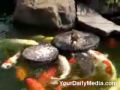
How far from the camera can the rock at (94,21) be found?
274 inches

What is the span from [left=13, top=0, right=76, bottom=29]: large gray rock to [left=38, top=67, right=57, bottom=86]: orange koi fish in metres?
1.19

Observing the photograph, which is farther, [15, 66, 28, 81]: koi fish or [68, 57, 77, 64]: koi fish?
[68, 57, 77, 64]: koi fish

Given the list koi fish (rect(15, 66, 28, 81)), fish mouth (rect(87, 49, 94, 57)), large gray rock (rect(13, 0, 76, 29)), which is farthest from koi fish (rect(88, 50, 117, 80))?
koi fish (rect(15, 66, 28, 81))

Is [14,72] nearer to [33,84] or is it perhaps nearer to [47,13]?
[33,84]

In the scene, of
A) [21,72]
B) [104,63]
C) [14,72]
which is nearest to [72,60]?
[104,63]

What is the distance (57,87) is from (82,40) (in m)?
1.20

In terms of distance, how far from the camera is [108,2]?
741cm

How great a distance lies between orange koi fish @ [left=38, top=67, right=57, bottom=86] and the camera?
5895 millimetres

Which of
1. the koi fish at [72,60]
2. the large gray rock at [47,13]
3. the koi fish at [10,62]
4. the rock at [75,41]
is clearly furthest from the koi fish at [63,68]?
the large gray rock at [47,13]

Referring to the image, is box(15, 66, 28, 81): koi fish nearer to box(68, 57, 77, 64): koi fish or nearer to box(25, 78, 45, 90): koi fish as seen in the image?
box(25, 78, 45, 90): koi fish

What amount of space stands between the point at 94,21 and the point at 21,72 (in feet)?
5.98

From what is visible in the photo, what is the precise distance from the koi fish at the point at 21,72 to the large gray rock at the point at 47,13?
3.95ft

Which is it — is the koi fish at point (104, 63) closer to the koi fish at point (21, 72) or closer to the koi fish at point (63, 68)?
the koi fish at point (63, 68)

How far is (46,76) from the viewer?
600 centimetres
